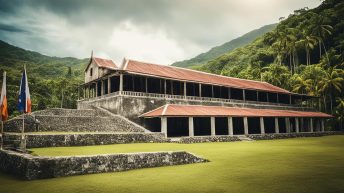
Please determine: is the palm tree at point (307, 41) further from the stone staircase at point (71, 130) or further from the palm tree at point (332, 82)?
the stone staircase at point (71, 130)

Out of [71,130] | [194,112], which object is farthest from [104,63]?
[71,130]

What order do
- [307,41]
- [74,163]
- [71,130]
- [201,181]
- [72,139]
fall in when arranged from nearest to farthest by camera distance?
[201,181] < [74,163] < [72,139] < [71,130] < [307,41]

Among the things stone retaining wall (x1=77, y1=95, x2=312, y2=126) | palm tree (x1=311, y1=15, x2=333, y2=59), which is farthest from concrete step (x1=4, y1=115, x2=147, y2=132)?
palm tree (x1=311, y1=15, x2=333, y2=59)

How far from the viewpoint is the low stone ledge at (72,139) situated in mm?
13078

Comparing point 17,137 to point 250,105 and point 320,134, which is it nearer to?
point 250,105

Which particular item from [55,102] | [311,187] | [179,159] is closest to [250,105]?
[179,159]

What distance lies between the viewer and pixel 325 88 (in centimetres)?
4541

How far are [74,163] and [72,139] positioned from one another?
713 cm

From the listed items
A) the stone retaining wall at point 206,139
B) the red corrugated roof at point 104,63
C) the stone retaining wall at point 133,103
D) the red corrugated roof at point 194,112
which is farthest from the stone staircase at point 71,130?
the red corrugated roof at point 104,63

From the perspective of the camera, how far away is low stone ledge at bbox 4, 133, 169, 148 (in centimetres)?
1308

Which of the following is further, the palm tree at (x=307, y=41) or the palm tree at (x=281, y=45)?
the palm tree at (x=281, y=45)

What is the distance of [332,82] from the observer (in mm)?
44469

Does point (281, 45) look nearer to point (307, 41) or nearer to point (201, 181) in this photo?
point (307, 41)

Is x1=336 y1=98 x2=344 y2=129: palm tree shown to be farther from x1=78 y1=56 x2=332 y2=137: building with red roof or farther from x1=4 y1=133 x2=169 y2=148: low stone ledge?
x1=4 y1=133 x2=169 y2=148: low stone ledge
